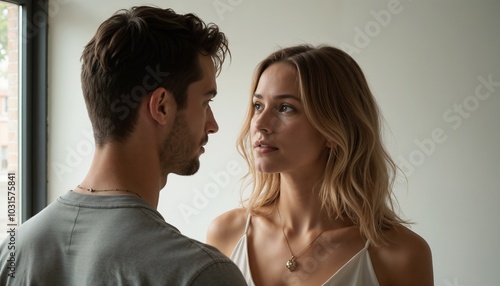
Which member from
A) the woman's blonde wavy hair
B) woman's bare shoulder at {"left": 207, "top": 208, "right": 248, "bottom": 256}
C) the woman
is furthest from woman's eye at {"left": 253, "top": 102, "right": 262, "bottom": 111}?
woman's bare shoulder at {"left": 207, "top": 208, "right": 248, "bottom": 256}

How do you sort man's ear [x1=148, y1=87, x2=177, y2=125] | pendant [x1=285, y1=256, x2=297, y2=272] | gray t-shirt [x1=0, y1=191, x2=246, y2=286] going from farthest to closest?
pendant [x1=285, y1=256, x2=297, y2=272] → man's ear [x1=148, y1=87, x2=177, y2=125] → gray t-shirt [x1=0, y1=191, x2=246, y2=286]

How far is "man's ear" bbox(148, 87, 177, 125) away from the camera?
3.32 feet

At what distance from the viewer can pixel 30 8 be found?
3.03 m

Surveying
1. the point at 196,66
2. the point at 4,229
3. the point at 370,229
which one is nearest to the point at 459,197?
the point at 370,229

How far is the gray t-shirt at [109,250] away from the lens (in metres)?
0.86

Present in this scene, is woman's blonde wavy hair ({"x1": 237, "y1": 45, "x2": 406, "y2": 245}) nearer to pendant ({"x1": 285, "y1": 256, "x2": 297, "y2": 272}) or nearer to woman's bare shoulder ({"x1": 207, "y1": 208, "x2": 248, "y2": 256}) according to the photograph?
pendant ({"x1": 285, "y1": 256, "x2": 297, "y2": 272})

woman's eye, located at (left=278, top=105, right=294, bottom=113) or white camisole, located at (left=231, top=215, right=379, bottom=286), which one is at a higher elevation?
woman's eye, located at (left=278, top=105, right=294, bottom=113)

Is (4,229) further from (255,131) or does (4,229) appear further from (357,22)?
(357,22)

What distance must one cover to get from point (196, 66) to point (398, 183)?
1572 millimetres

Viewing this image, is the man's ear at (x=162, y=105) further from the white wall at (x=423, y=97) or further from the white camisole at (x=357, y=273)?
the white wall at (x=423, y=97)

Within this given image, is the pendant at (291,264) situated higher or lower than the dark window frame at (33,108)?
lower

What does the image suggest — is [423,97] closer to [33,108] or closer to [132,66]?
[132,66]

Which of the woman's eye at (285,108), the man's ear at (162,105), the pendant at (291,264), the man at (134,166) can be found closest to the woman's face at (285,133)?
the woman's eye at (285,108)

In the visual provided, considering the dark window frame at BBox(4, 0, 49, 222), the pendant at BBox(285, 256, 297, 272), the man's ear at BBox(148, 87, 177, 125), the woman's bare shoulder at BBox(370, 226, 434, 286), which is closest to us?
the man's ear at BBox(148, 87, 177, 125)
